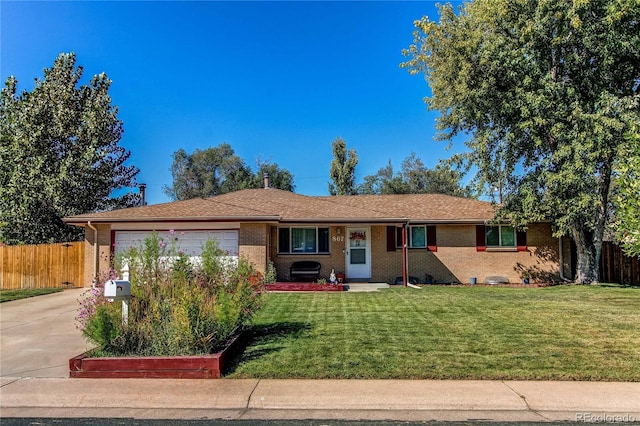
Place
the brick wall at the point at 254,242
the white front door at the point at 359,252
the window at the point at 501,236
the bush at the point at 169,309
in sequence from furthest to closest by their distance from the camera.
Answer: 1. the window at the point at 501,236
2. the white front door at the point at 359,252
3. the brick wall at the point at 254,242
4. the bush at the point at 169,309

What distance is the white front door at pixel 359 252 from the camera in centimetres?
1789

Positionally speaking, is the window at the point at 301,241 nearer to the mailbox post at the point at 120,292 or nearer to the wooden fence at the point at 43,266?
the wooden fence at the point at 43,266

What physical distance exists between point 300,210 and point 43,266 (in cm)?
1062

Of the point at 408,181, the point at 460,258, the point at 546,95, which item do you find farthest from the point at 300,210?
the point at 408,181

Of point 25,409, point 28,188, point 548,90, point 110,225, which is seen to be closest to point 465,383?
point 25,409

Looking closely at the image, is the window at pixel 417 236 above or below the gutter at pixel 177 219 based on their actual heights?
below

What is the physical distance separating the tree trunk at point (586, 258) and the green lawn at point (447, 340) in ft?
18.2

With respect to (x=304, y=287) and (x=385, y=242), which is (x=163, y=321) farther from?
(x=385, y=242)

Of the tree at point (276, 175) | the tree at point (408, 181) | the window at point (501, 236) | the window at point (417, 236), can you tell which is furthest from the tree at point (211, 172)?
the window at point (501, 236)

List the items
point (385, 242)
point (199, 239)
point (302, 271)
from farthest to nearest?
point (385, 242) → point (302, 271) → point (199, 239)

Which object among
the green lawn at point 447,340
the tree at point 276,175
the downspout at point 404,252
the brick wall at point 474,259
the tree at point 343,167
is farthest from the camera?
the tree at point 276,175

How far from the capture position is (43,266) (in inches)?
705

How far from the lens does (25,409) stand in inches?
204

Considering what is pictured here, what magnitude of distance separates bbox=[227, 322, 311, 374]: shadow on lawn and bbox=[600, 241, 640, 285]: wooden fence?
50.1 ft
